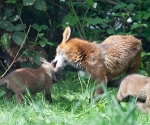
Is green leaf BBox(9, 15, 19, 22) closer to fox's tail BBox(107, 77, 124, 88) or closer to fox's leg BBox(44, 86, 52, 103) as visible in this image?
fox's leg BBox(44, 86, 52, 103)

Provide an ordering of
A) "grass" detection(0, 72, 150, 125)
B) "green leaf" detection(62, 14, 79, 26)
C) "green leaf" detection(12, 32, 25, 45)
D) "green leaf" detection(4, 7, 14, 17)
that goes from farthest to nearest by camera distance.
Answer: "green leaf" detection(62, 14, 79, 26) < "green leaf" detection(4, 7, 14, 17) < "green leaf" detection(12, 32, 25, 45) < "grass" detection(0, 72, 150, 125)

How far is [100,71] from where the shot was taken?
8.16 meters

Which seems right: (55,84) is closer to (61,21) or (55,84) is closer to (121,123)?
(61,21)

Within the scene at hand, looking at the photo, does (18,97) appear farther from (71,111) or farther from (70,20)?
(70,20)

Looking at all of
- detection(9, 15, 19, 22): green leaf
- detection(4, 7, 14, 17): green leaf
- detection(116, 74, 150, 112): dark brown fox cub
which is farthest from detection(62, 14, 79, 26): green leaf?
detection(116, 74, 150, 112): dark brown fox cub

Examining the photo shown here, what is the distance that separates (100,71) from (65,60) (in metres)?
0.59

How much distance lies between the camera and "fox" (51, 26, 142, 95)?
816 cm

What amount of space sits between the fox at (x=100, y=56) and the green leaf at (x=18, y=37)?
0.67 metres

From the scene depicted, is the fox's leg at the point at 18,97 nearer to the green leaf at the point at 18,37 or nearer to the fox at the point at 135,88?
the green leaf at the point at 18,37

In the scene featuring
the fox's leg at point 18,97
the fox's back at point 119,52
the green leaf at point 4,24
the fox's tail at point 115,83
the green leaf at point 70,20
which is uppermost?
the green leaf at point 4,24

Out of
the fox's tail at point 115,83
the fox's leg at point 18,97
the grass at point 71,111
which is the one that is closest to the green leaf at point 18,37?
the grass at point 71,111

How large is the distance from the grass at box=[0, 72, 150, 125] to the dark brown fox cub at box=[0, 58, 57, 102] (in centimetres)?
17

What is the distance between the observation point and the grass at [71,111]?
5.36 metres

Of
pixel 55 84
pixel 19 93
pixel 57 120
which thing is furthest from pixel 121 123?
pixel 55 84
